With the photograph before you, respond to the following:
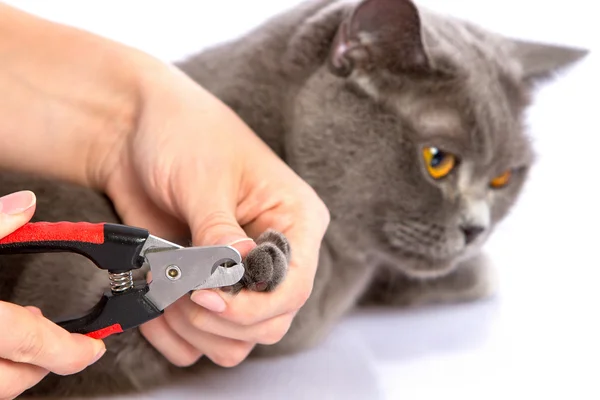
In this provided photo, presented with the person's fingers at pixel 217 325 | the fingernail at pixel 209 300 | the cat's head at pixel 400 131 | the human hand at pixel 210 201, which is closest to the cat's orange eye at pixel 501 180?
the cat's head at pixel 400 131

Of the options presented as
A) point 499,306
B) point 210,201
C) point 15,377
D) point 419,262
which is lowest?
point 499,306

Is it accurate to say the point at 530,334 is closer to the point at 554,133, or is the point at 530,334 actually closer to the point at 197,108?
the point at 197,108


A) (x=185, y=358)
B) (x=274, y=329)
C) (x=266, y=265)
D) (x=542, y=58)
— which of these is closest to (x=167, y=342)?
(x=185, y=358)

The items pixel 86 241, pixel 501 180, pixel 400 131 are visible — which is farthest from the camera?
pixel 501 180

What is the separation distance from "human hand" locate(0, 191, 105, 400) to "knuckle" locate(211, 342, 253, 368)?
0.60 ft

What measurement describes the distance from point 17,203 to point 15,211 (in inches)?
0.6

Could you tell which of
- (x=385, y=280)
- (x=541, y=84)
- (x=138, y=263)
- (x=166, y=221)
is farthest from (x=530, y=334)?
(x=138, y=263)

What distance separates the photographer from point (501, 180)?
126 cm

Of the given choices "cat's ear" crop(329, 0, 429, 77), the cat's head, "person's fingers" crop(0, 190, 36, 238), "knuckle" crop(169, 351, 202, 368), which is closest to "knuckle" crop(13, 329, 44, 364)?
"person's fingers" crop(0, 190, 36, 238)

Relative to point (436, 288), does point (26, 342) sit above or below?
above

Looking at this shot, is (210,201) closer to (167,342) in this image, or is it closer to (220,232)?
(220,232)

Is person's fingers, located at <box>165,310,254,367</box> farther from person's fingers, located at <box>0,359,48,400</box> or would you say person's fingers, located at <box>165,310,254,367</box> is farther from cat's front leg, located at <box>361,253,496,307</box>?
cat's front leg, located at <box>361,253,496,307</box>

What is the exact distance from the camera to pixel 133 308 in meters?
0.78

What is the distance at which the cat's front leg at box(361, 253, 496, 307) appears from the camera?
1.31 metres
